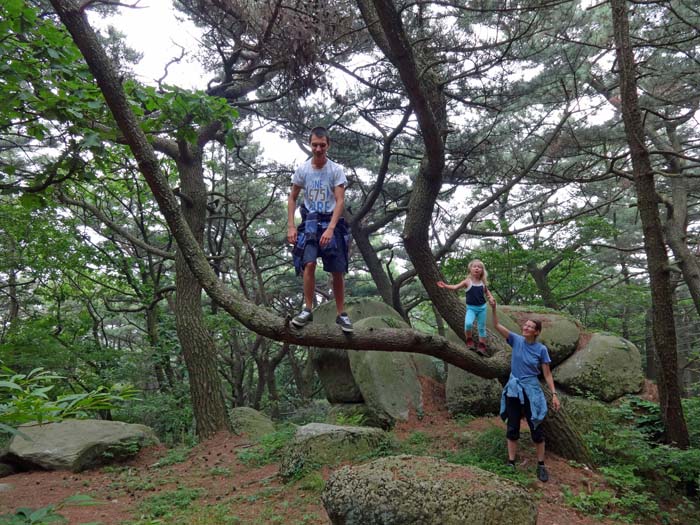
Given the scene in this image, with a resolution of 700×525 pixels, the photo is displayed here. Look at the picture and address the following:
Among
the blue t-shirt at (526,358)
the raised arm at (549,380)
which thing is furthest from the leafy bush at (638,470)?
the blue t-shirt at (526,358)

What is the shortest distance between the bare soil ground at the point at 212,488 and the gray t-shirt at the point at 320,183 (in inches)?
118

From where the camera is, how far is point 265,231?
1742 centimetres

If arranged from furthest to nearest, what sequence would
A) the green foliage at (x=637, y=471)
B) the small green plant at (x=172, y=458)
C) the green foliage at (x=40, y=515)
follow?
the small green plant at (x=172, y=458) → the green foliage at (x=637, y=471) → the green foliage at (x=40, y=515)

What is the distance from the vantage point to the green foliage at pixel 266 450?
21.6ft

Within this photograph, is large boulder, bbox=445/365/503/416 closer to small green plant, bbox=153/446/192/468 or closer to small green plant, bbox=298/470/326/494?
small green plant, bbox=298/470/326/494

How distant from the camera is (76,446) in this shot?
749cm

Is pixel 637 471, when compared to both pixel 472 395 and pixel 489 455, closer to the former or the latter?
pixel 489 455

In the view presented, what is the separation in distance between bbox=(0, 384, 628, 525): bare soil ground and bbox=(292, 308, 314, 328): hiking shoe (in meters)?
2.07

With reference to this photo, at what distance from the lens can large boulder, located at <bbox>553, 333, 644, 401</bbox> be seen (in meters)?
8.38

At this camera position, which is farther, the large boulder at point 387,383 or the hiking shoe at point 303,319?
the large boulder at point 387,383

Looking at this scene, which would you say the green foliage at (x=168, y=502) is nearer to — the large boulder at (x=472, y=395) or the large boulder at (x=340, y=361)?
Answer: the large boulder at (x=340, y=361)

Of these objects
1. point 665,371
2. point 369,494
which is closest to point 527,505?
point 369,494

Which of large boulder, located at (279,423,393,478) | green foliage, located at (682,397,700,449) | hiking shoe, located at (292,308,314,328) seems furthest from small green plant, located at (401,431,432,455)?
green foliage, located at (682,397,700,449)

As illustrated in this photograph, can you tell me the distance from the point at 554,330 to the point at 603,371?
1139 mm
